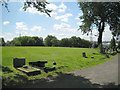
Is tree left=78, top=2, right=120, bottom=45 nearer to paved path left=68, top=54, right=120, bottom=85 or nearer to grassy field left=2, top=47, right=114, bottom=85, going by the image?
grassy field left=2, top=47, right=114, bottom=85

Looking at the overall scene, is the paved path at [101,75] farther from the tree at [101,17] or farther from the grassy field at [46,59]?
the tree at [101,17]

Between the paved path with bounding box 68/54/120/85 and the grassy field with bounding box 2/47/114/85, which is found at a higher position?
Result: the grassy field with bounding box 2/47/114/85

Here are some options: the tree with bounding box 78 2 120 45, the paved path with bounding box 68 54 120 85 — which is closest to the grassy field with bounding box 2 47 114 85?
the paved path with bounding box 68 54 120 85

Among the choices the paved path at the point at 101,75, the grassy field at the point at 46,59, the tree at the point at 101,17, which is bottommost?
the paved path at the point at 101,75

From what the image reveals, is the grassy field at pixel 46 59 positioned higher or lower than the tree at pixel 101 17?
lower

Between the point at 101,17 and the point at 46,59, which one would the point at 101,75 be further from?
the point at 101,17

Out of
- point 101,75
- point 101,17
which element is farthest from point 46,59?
point 101,17

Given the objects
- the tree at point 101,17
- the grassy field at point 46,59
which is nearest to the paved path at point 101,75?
the grassy field at point 46,59

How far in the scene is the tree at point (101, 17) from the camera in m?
24.9

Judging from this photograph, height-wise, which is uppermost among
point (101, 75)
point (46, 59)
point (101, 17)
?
point (101, 17)

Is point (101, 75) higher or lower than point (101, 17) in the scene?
lower

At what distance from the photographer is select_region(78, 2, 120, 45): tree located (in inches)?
982

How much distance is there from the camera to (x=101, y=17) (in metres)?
25.9

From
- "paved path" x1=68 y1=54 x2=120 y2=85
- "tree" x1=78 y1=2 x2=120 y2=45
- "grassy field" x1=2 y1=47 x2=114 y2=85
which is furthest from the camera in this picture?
"tree" x1=78 y1=2 x2=120 y2=45
